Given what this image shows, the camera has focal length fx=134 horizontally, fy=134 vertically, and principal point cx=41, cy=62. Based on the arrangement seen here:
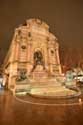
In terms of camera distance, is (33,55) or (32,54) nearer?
(32,54)

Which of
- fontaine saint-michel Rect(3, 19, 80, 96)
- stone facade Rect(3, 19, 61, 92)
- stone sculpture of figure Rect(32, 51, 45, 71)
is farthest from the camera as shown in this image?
stone sculpture of figure Rect(32, 51, 45, 71)

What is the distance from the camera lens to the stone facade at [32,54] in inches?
398

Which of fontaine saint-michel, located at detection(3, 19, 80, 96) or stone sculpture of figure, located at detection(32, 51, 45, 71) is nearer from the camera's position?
fontaine saint-michel, located at detection(3, 19, 80, 96)

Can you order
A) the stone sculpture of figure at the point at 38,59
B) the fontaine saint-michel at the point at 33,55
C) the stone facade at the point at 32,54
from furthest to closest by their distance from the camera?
the stone sculpture of figure at the point at 38,59 < the stone facade at the point at 32,54 < the fontaine saint-michel at the point at 33,55

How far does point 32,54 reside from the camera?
1110 centimetres

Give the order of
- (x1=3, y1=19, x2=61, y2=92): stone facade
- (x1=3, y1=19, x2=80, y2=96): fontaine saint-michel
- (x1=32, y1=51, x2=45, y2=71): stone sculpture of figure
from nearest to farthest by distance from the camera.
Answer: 1. (x1=3, y1=19, x2=80, y2=96): fontaine saint-michel
2. (x1=3, y1=19, x2=61, y2=92): stone facade
3. (x1=32, y1=51, x2=45, y2=71): stone sculpture of figure

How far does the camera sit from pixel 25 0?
10.0 m

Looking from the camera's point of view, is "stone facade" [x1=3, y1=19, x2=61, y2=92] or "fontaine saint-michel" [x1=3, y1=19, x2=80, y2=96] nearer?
"fontaine saint-michel" [x1=3, y1=19, x2=80, y2=96]

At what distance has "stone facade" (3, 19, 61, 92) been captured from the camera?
398 inches

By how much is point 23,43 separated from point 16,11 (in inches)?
98.8

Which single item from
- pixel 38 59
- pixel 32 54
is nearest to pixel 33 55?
pixel 32 54

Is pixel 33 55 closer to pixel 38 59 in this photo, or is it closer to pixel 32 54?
pixel 32 54

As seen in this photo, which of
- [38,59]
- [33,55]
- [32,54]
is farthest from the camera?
[38,59]

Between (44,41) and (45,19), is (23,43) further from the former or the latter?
(45,19)
